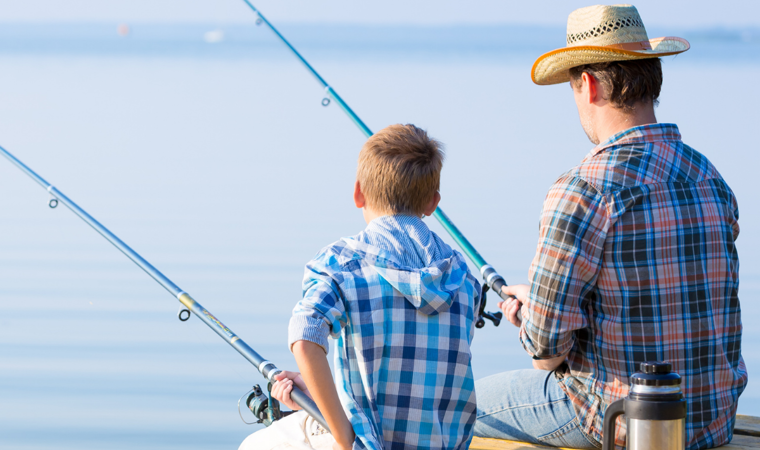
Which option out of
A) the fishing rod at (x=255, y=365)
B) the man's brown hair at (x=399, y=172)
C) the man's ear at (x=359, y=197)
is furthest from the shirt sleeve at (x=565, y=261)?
the fishing rod at (x=255, y=365)

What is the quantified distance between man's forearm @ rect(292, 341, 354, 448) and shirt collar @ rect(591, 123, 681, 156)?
60cm

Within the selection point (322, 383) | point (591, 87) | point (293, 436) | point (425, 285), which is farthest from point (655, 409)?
point (293, 436)

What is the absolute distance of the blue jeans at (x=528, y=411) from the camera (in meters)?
1.73

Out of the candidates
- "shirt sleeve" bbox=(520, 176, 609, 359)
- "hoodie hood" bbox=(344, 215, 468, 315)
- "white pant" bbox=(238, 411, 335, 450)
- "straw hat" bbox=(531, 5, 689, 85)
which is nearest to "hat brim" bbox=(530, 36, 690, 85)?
"straw hat" bbox=(531, 5, 689, 85)

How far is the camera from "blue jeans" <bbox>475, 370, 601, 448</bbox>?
1733mm

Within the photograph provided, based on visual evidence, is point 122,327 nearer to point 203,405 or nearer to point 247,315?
point 247,315

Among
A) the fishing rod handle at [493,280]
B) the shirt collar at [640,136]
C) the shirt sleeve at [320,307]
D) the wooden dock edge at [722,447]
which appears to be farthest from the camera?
the fishing rod handle at [493,280]

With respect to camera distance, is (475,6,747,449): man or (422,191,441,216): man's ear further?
(422,191,441,216): man's ear

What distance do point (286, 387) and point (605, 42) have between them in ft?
2.86

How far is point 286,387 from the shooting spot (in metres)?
1.69

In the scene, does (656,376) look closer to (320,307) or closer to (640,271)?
(640,271)

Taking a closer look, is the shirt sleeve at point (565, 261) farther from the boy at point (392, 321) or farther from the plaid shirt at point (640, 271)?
the boy at point (392, 321)

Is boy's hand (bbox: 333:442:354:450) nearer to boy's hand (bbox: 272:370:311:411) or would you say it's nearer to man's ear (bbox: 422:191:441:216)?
boy's hand (bbox: 272:370:311:411)

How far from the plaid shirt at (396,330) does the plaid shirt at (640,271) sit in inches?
5.9
